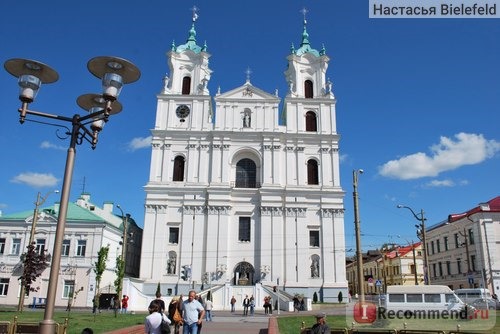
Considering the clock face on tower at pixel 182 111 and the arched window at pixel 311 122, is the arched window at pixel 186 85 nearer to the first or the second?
A: the clock face on tower at pixel 182 111

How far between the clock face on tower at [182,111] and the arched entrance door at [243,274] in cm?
1906

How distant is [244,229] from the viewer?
157 ft

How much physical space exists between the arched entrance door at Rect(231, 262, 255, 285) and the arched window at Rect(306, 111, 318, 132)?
721 inches

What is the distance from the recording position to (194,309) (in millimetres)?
11086

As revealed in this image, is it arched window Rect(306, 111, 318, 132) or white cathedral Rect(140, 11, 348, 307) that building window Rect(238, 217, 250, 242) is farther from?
arched window Rect(306, 111, 318, 132)

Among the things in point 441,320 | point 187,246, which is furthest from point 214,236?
point 441,320

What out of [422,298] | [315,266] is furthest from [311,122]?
[422,298]

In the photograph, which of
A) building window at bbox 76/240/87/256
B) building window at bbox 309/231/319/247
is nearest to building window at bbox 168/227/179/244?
building window at bbox 76/240/87/256

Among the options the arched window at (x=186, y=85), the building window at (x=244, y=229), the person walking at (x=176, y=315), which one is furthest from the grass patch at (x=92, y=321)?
the arched window at (x=186, y=85)

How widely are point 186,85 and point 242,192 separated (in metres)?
16.5

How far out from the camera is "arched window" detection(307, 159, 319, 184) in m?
50.1

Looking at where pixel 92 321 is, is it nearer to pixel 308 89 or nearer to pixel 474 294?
pixel 474 294

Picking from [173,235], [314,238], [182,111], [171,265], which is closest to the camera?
[171,265]

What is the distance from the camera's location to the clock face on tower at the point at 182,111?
51875 mm
